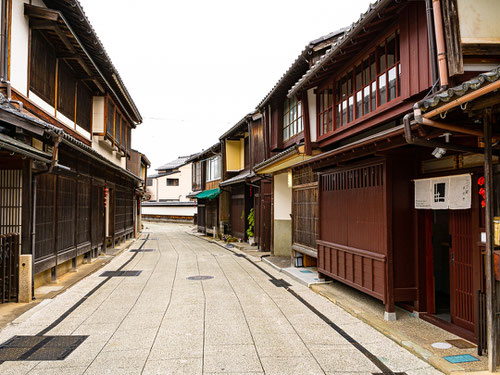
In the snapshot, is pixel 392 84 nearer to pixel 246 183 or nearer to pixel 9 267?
pixel 9 267

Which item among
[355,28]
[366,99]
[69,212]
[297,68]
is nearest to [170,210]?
[69,212]

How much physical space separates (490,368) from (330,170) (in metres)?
6.67

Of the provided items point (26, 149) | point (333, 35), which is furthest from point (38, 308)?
point (333, 35)

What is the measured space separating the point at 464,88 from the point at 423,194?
340 centimetres

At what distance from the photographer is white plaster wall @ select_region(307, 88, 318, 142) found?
12944mm

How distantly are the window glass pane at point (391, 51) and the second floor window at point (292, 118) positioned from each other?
6356mm

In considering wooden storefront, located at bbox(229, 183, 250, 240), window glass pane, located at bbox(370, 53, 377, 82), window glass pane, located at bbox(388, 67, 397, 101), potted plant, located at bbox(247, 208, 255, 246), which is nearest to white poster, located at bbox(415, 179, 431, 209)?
window glass pane, located at bbox(388, 67, 397, 101)

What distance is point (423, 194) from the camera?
7652mm

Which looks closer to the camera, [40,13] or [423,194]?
[423,194]

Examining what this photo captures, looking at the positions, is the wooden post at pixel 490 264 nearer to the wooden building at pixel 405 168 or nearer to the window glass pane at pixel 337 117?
the wooden building at pixel 405 168

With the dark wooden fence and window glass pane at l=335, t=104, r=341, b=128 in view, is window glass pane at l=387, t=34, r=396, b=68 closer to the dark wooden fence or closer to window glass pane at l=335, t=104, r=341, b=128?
window glass pane at l=335, t=104, r=341, b=128

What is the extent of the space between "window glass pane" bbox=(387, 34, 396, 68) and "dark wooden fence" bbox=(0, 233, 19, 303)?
940cm

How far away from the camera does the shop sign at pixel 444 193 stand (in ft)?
21.5

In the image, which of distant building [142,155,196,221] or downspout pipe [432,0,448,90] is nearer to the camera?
downspout pipe [432,0,448,90]
